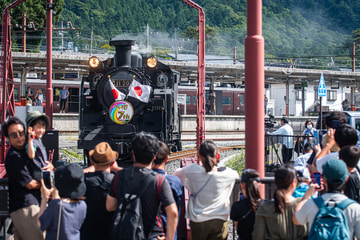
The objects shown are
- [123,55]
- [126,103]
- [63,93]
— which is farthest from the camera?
[63,93]

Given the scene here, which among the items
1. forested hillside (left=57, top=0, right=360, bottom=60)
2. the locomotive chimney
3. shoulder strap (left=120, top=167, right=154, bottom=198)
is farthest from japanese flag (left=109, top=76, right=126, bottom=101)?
forested hillside (left=57, top=0, right=360, bottom=60)

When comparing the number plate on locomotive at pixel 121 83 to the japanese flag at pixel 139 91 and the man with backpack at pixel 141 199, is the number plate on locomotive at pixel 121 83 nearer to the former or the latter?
the japanese flag at pixel 139 91

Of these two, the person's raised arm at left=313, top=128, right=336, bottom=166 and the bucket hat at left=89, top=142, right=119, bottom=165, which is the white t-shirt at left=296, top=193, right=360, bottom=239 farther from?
the bucket hat at left=89, top=142, right=119, bottom=165

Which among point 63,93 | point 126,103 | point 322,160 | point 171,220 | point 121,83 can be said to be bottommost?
point 171,220

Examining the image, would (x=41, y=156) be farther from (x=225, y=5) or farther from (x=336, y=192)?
(x=225, y=5)

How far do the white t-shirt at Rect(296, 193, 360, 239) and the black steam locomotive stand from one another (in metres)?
8.11

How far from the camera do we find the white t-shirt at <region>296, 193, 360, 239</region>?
3859 mm

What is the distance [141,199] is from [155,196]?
0.44 ft

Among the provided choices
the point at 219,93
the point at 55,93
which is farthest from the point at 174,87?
the point at 219,93

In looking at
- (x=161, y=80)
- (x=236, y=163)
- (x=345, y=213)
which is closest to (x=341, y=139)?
(x=345, y=213)

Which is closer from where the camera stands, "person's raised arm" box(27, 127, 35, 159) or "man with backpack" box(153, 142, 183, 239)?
"man with backpack" box(153, 142, 183, 239)

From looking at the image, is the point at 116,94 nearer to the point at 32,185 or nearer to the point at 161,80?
the point at 161,80

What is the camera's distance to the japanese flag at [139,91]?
1237cm

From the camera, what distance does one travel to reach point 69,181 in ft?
13.7
